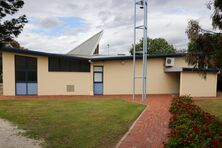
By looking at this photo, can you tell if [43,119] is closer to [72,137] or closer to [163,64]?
[72,137]

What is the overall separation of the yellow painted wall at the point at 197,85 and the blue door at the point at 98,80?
646 centimetres

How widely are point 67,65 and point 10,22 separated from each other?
15.5 m

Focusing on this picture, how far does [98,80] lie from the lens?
70.1 feet

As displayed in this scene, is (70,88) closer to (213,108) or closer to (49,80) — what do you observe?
(49,80)

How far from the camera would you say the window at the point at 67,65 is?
19.9m

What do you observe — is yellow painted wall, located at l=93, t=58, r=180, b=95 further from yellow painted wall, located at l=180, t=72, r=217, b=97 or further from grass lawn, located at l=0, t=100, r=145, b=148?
grass lawn, located at l=0, t=100, r=145, b=148

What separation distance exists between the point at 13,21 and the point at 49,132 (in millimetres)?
3776

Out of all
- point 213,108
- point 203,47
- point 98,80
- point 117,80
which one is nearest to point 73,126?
point 203,47

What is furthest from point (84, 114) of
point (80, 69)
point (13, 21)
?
point (80, 69)

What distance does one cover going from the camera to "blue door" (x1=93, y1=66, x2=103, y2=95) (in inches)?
837

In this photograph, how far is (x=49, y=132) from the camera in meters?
7.57

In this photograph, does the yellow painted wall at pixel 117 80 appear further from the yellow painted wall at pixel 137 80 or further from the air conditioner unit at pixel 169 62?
the air conditioner unit at pixel 169 62

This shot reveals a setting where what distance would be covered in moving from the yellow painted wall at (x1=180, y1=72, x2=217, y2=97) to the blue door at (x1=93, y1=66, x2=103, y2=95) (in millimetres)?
6464

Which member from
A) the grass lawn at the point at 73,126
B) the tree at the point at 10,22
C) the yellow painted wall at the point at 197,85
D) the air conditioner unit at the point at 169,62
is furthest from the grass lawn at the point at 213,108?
the tree at the point at 10,22
